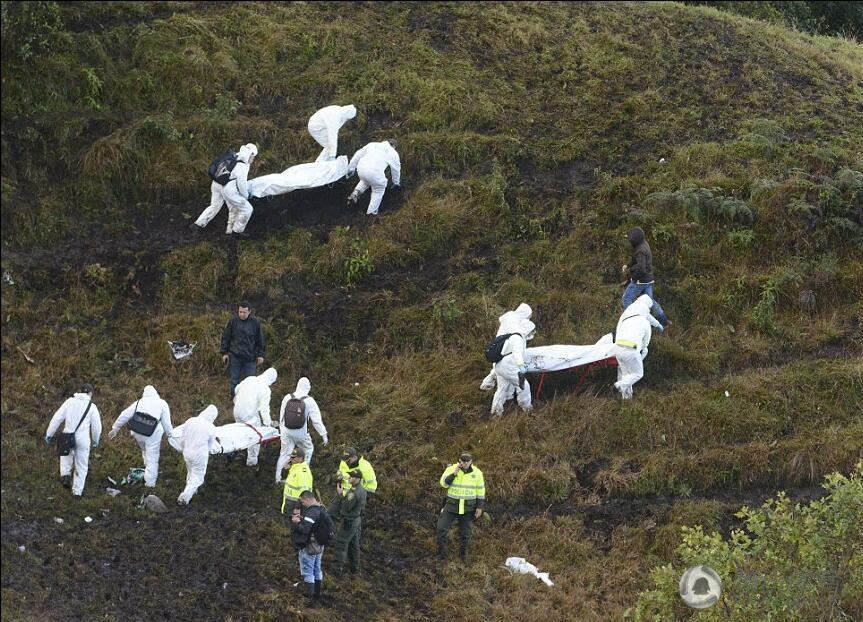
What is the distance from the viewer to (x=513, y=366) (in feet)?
57.1

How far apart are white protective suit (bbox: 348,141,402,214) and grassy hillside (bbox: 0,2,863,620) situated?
425 millimetres

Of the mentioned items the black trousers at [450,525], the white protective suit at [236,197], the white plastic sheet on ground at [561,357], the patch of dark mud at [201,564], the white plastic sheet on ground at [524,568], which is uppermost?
the white protective suit at [236,197]

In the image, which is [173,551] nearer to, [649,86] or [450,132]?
[450,132]

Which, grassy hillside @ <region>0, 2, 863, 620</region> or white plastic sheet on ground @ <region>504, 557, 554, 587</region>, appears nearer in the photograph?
white plastic sheet on ground @ <region>504, 557, 554, 587</region>

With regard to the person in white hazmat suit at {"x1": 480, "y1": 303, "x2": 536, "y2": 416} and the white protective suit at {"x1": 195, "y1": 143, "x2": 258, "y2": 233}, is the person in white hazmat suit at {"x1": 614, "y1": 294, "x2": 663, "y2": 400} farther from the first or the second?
the white protective suit at {"x1": 195, "y1": 143, "x2": 258, "y2": 233}

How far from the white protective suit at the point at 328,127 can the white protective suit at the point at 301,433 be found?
6.13m

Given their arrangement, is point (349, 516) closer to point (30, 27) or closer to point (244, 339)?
point (244, 339)

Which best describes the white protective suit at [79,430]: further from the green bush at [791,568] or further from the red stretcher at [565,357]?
the green bush at [791,568]

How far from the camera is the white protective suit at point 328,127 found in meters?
21.2

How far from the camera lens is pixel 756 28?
88.4 ft

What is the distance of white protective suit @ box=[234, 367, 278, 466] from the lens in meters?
16.7

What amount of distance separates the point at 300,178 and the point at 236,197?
1.32m

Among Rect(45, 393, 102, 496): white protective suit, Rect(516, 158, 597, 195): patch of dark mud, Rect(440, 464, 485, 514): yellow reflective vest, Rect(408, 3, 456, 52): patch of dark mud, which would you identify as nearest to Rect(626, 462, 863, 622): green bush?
Rect(440, 464, 485, 514): yellow reflective vest

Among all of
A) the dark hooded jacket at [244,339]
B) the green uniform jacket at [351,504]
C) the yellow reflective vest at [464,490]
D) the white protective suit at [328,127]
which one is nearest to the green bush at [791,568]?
the yellow reflective vest at [464,490]
